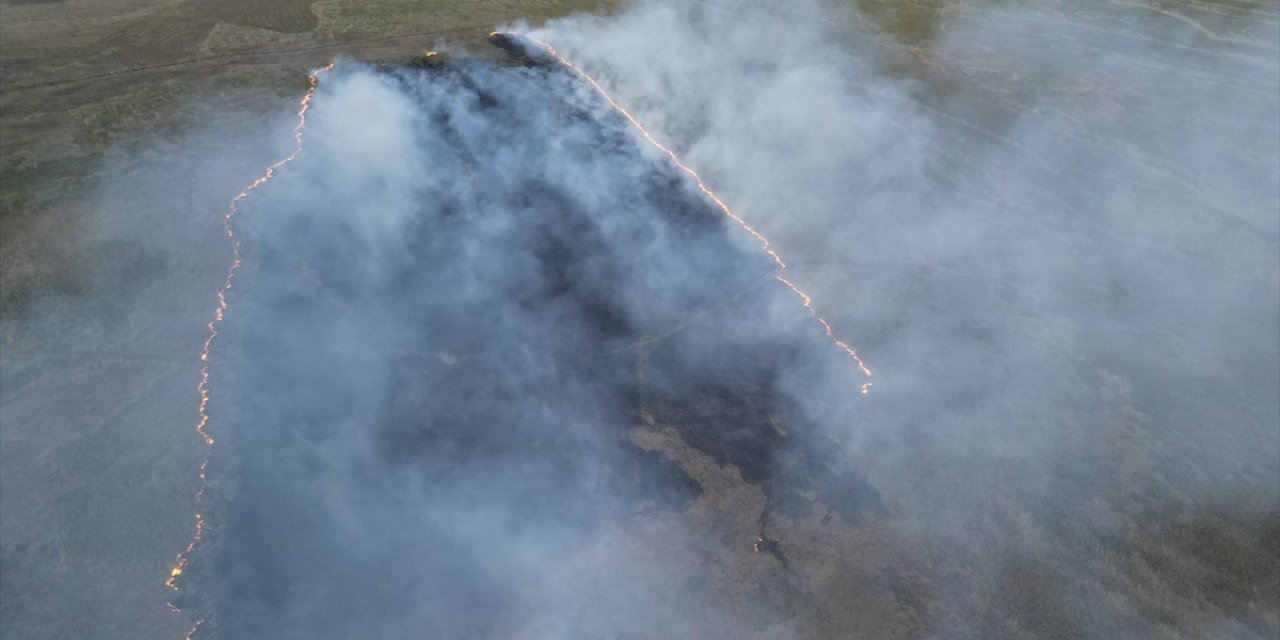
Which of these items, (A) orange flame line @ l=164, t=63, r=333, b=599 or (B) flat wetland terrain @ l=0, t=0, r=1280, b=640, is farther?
(B) flat wetland terrain @ l=0, t=0, r=1280, b=640

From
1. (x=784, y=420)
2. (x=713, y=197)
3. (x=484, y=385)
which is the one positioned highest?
(x=713, y=197)

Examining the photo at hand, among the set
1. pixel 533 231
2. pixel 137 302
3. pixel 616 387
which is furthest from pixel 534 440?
pixel 137 302

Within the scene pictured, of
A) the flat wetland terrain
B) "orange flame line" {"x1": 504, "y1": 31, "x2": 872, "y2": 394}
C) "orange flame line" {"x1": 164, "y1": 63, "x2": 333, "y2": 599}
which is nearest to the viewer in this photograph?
"orange flame line" {"x1": 164, "y1": 63, "x2": 333, "y2": 599}

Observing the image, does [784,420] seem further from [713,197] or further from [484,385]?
[713,197]

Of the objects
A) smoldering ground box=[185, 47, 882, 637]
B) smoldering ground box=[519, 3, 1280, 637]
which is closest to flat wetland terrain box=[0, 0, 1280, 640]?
smoldering ground box=[519, 3, 1280, 637]

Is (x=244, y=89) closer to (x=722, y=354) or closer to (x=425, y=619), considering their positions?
(x=722, y=354)

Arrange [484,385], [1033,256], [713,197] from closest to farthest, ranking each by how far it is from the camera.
Answer: [484,385] < [1033,256] < [713,197]

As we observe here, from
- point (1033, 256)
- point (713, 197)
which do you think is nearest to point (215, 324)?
point (713, 197)

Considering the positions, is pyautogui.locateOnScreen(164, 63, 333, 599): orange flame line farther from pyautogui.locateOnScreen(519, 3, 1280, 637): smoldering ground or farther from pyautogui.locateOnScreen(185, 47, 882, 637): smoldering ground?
pyautogui.locateOnScreen(519, 3, 1280, 637): smoldering ground
